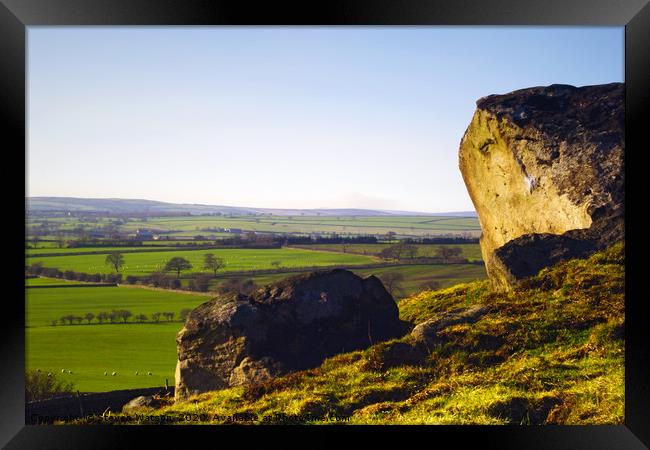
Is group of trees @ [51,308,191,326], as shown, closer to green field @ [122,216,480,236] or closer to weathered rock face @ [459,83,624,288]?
green field @ [122,216,480,236]

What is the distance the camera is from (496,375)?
38.8 feet

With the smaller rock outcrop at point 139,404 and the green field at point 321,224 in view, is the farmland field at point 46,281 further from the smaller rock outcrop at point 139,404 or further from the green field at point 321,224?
the smaller rock outcrop at point 139,404

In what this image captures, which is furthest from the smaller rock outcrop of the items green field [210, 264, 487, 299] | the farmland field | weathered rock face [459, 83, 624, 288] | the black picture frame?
weathered rock face [459, 83, 624, 288]

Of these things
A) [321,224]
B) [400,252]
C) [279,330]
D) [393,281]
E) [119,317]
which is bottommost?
[119,317]

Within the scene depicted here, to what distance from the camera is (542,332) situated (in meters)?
12.4

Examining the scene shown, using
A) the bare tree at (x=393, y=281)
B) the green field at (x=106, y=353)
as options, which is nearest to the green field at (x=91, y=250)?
the green field at (x=106, y=353)

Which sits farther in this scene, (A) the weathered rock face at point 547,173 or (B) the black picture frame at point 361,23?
(A) the weathered rock face at point 547,173

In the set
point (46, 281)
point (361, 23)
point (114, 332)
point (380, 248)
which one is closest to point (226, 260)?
point (114, 332)

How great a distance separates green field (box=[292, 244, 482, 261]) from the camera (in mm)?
20859

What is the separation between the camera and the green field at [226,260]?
18.7 meters

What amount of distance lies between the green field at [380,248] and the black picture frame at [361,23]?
10.3m

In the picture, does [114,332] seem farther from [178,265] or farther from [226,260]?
[226,260]

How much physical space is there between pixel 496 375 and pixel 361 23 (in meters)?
6.58

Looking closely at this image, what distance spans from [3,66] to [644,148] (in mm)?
9752
